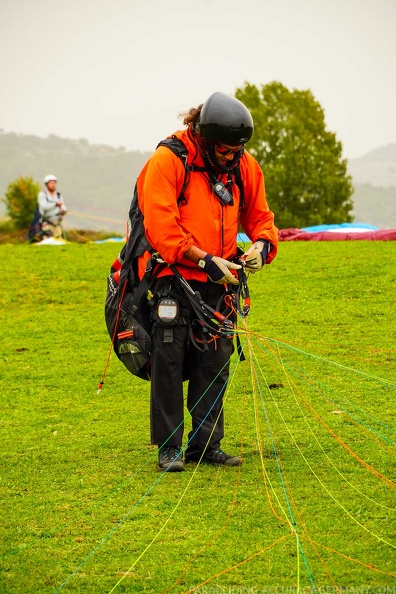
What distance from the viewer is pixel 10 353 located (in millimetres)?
9742

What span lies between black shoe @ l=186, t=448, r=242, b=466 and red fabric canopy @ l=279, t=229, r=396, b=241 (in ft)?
31.4

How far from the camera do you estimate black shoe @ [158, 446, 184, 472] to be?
5.70 meters

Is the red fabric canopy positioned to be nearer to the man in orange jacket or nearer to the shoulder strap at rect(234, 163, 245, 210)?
the shoulder strap at rect(234, 163, 245, 210)

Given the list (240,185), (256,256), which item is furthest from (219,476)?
(240,185)

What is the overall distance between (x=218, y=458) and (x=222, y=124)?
1910mm

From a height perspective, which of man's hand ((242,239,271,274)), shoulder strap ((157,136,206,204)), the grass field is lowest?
the grass field

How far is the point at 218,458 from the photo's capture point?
581cm

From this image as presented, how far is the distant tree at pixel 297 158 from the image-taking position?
1841 inches

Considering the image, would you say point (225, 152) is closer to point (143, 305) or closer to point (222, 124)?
point (222, 124)

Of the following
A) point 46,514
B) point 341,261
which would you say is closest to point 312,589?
point 46,514

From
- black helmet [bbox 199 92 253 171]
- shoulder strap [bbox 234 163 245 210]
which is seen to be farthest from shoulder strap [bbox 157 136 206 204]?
shoulder strap [bbox 234 163 245 210]

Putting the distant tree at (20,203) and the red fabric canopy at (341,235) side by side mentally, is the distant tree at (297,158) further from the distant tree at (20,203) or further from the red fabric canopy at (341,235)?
the red fabric canopy at (341,235)

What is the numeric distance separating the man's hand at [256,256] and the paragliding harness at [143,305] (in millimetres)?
77

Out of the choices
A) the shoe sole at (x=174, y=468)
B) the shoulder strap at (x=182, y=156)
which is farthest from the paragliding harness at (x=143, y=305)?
the shoe sole at (x=174, y=468)
